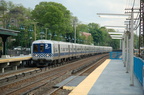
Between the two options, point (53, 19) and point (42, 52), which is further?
point (53, 19)

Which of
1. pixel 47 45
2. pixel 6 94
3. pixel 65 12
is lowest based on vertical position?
pixel 6 94

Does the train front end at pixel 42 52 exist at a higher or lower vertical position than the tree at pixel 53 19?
lower

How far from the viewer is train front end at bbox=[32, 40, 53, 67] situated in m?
26.2

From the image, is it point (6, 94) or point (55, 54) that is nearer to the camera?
point (6, 94)

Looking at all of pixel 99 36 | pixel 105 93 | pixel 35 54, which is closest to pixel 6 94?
pixel 105 93

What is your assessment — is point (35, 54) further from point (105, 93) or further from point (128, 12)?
point (105, 93)

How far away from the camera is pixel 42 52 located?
86.4 feet

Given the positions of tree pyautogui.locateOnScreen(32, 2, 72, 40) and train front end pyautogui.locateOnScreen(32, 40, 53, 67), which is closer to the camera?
train front end pyautogui.locateOnScreen(32, 40, 53, 67)

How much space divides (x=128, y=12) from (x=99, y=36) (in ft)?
328

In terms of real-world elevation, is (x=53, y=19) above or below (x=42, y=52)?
above

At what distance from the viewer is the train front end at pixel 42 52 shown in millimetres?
26203

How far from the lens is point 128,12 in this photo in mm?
14453

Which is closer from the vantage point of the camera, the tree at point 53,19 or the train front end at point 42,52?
the train front end at point 42,52

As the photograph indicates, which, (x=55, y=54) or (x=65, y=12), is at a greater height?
(x=65, y=12)
